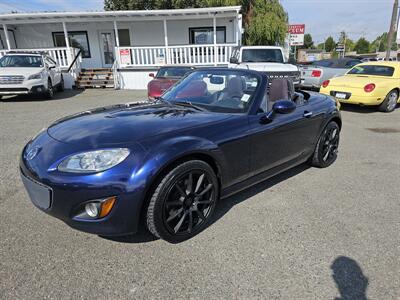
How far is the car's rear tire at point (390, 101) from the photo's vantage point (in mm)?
8893

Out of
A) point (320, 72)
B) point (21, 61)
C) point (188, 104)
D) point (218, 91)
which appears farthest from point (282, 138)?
point (21, 61)

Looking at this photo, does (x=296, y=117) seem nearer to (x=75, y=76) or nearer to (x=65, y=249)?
(x=65, y=249)

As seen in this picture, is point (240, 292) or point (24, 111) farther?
point (24, 111)

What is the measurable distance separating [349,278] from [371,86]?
25.7 ft

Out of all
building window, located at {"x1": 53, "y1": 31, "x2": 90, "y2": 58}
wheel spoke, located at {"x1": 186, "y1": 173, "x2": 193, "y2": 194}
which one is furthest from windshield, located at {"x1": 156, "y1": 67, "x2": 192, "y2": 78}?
building window, located at {"x1": 53, "y1": 31, "x2": 90, "y2": 58}

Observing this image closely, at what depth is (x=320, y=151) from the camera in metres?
4.31

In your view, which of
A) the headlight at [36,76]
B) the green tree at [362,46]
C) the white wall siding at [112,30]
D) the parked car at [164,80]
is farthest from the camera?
the green tree at [362,46]

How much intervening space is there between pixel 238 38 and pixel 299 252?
51.0ft

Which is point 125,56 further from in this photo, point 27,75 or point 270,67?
point 270,67

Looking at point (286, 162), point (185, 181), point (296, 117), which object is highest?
point (296, 117)

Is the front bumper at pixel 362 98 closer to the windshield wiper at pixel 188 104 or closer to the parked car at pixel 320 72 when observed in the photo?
the parked car at pixel 320 72

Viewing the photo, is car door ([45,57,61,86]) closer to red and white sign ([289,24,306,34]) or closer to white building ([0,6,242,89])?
white building ([0,6,242,89])

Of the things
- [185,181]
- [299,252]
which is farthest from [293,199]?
[185,181]

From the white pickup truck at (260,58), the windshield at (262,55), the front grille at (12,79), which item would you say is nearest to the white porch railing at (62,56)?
the front grille at (12,79)
